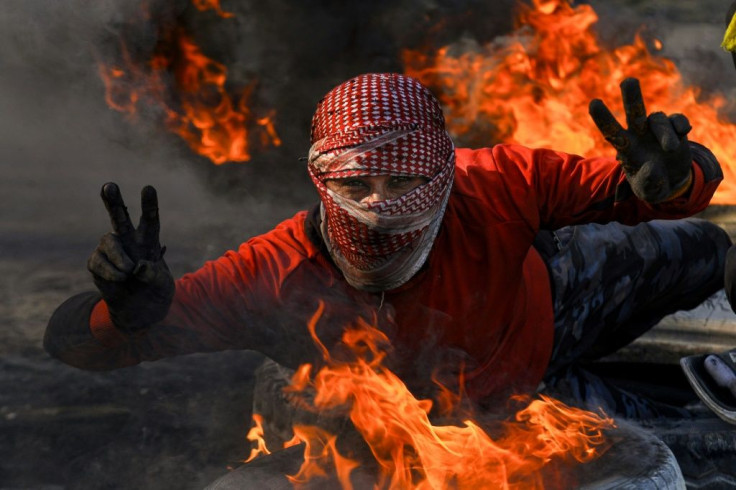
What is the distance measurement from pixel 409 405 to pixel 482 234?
26.6 inches

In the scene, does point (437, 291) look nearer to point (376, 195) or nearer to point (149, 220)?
point (376, 195)

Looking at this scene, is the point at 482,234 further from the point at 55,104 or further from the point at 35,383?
the point at 55,104

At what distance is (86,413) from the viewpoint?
4.26m

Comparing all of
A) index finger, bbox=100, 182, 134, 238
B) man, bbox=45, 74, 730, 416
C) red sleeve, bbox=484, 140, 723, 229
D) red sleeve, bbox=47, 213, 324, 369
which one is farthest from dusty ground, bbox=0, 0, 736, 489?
red sleeve, bbox=484, 140, 723, 229

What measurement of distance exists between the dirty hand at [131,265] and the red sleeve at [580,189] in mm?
1232

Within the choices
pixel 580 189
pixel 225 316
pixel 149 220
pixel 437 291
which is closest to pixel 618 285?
pixel 580 189

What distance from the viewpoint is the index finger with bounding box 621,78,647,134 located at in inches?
95.3

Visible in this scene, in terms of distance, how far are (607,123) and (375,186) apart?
75cm

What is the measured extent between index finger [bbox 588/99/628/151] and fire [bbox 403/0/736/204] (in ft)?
11.8

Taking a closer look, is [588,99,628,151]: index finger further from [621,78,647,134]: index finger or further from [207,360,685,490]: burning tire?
[207,360,685,490]: burning tire

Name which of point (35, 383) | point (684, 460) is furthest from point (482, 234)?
point (35, 383)

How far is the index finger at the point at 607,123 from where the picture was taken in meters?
2.44

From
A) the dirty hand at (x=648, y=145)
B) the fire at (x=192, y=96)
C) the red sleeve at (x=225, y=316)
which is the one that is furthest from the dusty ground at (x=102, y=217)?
the dirty hand at (x=648, y=145)

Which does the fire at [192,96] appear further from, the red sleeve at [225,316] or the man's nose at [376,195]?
the man's nose at [376,195]
